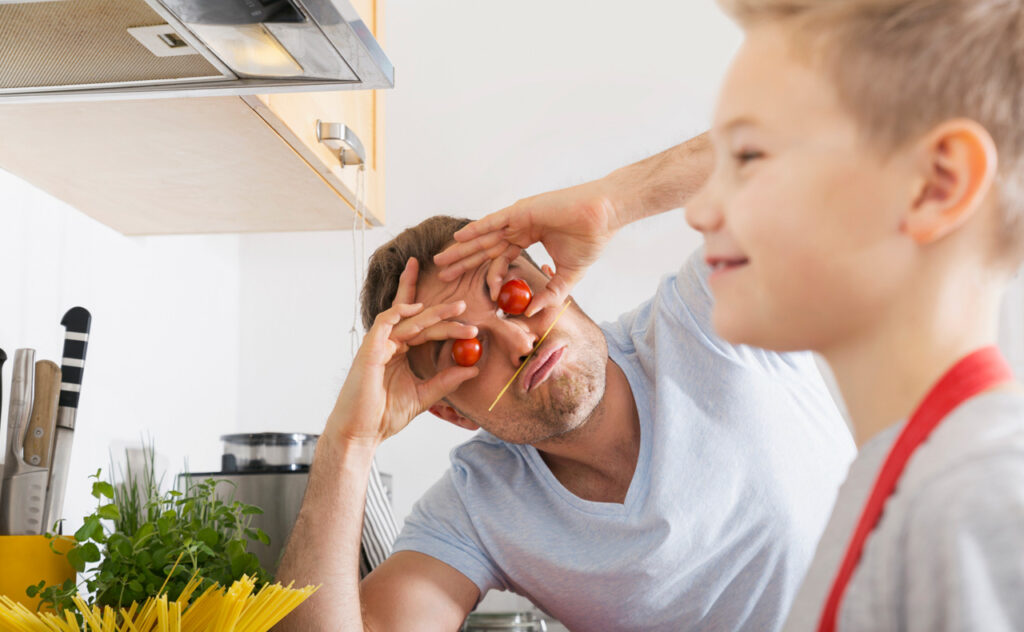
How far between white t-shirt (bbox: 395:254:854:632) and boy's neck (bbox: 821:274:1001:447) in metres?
0.95

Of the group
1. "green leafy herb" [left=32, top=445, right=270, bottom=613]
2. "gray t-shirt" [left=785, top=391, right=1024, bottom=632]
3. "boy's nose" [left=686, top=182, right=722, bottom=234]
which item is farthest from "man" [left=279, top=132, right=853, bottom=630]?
"gray t-shirt" [left=785, top=391, right=1024, bottom=632]

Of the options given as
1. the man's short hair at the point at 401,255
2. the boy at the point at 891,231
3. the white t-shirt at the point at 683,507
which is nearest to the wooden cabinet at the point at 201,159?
the man's short hair at the point at 401,255

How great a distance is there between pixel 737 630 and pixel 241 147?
1085mm

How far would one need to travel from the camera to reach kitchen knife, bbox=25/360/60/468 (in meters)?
1.14

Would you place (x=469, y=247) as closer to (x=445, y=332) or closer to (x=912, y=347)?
(x=445, y=332)

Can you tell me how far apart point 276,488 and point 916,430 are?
150 cm

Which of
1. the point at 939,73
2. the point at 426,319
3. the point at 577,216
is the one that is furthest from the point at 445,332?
Answer: the point at 939,73

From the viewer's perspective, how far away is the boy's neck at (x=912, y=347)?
41cm

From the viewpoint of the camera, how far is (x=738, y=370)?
1.45m

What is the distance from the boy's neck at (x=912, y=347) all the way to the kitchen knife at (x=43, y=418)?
3.48 feet

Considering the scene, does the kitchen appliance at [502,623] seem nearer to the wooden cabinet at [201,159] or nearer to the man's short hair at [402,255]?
the man's short hair at [402,255]

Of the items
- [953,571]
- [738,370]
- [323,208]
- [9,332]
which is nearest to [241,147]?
[323,208]

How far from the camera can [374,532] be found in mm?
1796

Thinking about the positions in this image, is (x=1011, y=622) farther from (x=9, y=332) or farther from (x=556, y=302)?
(x=9, y=332)
